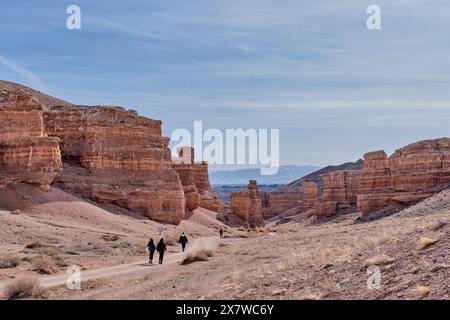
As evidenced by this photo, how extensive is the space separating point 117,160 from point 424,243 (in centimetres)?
4048

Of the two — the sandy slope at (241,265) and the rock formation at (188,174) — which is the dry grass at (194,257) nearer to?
the sandy slope at (241,265)

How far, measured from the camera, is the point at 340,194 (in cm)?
7662

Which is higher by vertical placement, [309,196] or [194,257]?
[194,257]

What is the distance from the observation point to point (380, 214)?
46.0m

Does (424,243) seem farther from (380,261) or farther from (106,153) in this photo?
(106,153)

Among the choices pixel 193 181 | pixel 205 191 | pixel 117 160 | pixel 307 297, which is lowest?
pixel 205 191

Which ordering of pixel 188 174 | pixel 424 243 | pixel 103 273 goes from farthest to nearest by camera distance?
pixel 188 174 → pixel 103 273 → pixel 424 243

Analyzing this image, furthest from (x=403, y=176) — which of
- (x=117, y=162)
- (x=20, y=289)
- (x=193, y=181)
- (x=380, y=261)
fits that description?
(x=20, y=289)

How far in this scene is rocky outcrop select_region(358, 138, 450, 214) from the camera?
4681cm

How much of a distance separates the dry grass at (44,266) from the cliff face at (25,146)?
18.4 m

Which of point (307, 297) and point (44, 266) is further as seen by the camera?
point (44, 266)

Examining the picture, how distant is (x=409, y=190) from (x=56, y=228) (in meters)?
30.1
